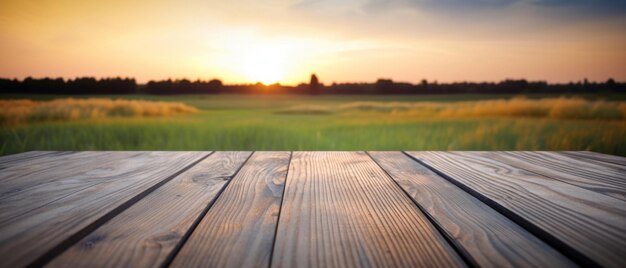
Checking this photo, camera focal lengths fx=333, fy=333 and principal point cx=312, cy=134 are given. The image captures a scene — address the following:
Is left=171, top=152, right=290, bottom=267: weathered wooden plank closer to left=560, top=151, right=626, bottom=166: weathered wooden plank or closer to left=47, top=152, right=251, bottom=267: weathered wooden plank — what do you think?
left=47, top=152, right=251, bottom=267: weathered wooden plank

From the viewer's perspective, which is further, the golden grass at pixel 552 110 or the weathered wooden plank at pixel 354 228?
the golden grass at pixel 552 110

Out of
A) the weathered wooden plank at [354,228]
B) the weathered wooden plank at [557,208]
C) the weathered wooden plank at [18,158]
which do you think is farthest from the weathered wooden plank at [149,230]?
the weathered wooden plank at [18,158]

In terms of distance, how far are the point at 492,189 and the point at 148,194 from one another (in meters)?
1.14

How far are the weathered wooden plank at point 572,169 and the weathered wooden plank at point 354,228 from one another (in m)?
0.70

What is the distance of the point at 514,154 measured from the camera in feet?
6.34

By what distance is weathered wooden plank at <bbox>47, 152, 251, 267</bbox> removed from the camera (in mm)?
633

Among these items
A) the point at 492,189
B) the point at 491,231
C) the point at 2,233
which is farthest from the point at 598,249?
the point at 2,233

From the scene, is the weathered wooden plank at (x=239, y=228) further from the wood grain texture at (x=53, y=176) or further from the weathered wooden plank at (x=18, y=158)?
the weathered wooden plank at (x=18, y=158)

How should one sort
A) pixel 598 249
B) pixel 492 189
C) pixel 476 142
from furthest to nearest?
pixel 476 142
pixel 492 189
pixel 598 249

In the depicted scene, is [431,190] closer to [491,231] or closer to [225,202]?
[491,231]

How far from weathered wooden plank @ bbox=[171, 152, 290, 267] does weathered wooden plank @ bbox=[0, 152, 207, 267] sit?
0.84 ft

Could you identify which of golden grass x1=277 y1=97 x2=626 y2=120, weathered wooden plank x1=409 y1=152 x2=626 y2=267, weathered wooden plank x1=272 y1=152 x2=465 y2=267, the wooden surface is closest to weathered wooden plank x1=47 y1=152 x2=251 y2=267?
the wooden surface

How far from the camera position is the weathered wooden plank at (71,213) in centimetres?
67

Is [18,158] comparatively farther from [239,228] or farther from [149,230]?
[239,228]
